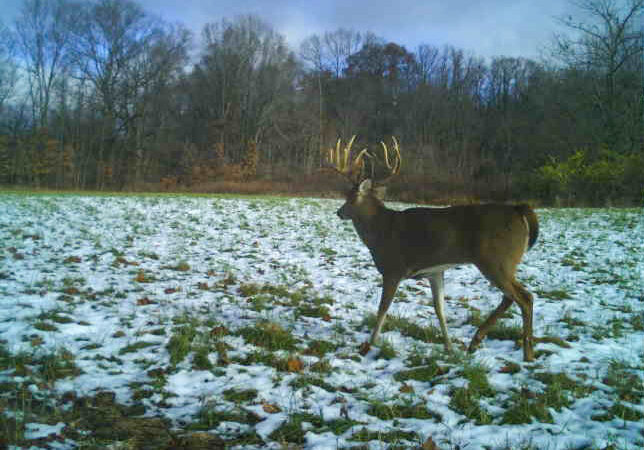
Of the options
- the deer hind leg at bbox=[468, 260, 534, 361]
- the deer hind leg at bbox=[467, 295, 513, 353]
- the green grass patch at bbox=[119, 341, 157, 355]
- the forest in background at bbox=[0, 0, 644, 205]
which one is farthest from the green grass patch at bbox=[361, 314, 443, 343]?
the forest in background at bbox=[0, 0, 644, 205]

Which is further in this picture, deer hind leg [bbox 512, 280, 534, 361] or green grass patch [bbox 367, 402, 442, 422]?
deer hind leg [bbox 512, 280, 534, 361]

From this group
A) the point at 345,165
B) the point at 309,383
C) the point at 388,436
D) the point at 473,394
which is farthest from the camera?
the point at 345,165

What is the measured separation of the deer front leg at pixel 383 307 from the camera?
14.5ft

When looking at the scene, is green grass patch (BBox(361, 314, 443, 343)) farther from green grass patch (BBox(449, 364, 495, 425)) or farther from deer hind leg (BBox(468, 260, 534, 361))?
green grass patch (BBox(449, 364, 495, 425))

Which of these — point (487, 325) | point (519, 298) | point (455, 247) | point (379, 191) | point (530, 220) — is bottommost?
point (487, 325)

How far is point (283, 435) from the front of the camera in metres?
2.85

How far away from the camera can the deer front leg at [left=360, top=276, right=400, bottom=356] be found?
174 inches

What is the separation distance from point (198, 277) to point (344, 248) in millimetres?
3797

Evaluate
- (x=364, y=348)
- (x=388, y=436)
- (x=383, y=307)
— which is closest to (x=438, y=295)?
(x=383, y=307)

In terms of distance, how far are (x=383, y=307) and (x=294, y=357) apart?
3.51ft

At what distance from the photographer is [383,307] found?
14.9ft

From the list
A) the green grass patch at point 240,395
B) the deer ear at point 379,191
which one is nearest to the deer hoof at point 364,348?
the green grass patch at point 240,395

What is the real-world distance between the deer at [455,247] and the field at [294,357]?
0.39 meters

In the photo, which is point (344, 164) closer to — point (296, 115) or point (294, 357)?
point (294, 357)
